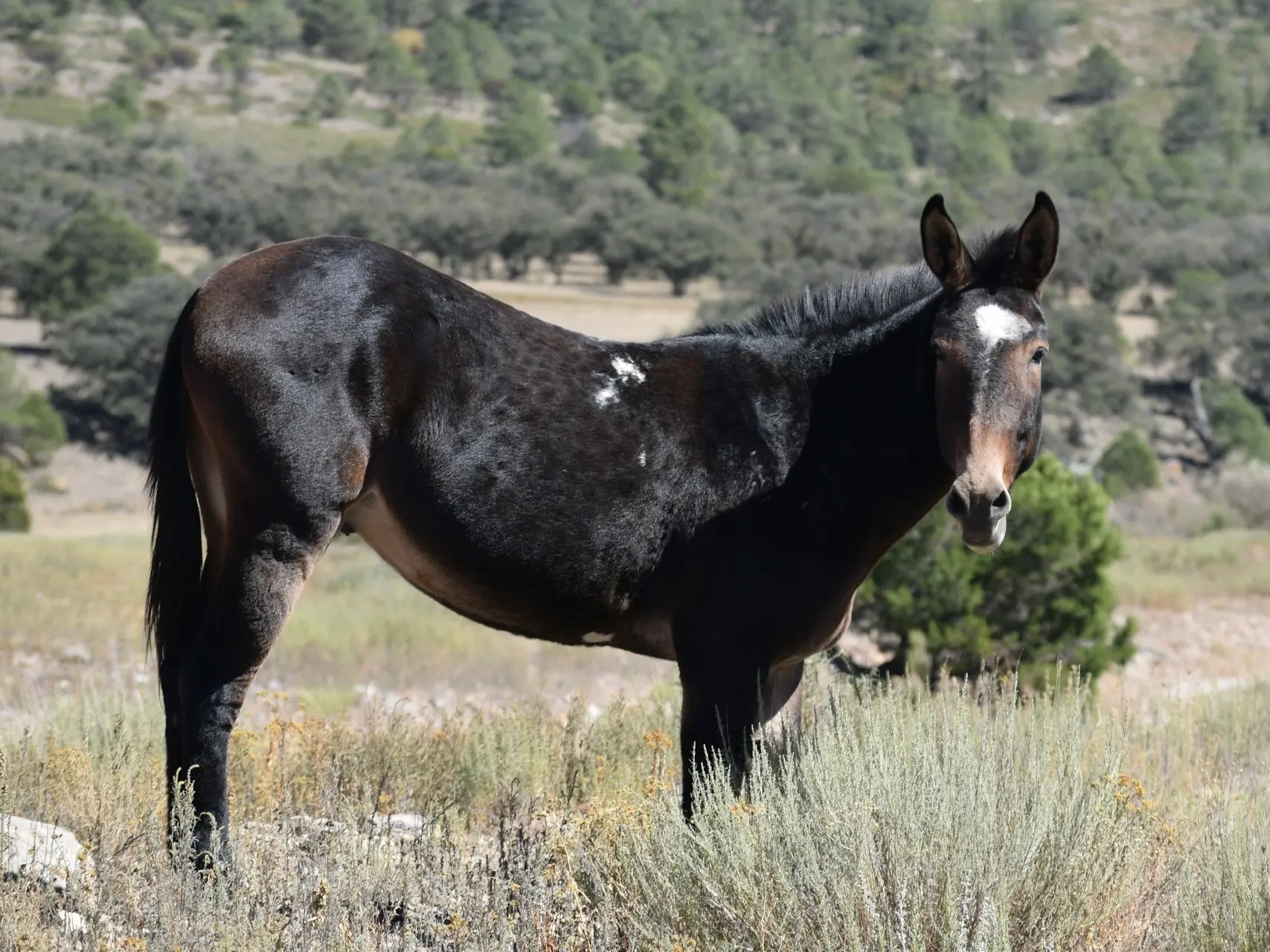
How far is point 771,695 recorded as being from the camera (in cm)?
569

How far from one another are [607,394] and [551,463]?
0.34m

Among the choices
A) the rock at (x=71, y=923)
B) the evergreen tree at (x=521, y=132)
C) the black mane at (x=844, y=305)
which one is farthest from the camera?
the evergreen tree at (x=521, y=132)

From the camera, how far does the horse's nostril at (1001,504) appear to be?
4.87 m

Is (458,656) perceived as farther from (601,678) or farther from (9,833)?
(9,833)

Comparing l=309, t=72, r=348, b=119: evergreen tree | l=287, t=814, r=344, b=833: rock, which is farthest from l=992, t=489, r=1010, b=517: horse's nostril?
l=309, t=72, r=348, b=119: evergreen tree

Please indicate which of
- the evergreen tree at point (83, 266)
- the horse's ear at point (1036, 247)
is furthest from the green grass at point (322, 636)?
the evergreen tree at point (83, 266)

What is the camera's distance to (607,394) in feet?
18.1

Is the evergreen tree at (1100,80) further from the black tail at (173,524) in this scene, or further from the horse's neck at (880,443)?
the black tail at (173,524)

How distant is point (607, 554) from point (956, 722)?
126cm

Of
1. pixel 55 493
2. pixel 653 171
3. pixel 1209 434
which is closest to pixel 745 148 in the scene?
pixel 653 171

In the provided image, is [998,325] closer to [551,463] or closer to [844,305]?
[844,305]

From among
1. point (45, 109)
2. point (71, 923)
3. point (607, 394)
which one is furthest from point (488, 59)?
point (71, 923)

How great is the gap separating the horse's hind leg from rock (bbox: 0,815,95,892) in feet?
1.31

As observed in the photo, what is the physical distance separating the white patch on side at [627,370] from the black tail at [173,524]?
1.48 meters
